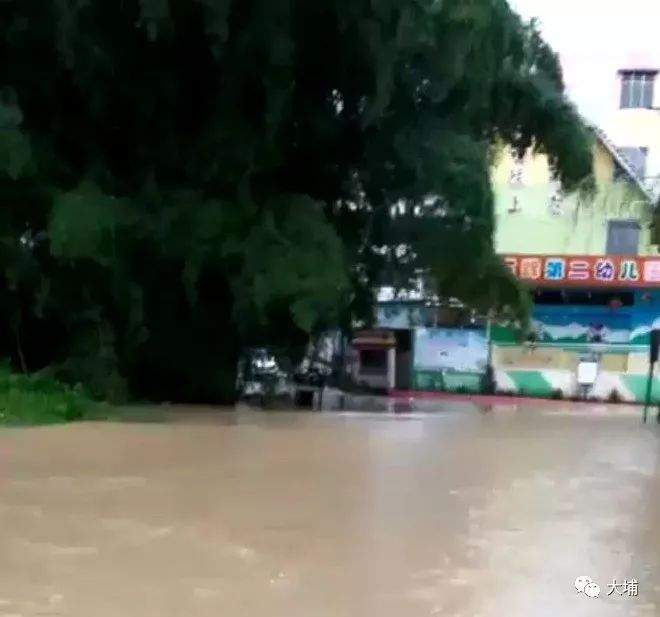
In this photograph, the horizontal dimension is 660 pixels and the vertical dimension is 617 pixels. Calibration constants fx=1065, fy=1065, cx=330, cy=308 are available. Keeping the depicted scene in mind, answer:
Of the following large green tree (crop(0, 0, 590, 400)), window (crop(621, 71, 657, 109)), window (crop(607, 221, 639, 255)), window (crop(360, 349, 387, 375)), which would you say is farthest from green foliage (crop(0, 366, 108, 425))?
window (crop(621, 71, 657, 109))

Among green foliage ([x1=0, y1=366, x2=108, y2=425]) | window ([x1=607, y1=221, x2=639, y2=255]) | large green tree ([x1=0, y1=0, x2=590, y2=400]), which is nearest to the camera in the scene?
green foliage ([x1=0, y1=366, x2=108, y2=425])

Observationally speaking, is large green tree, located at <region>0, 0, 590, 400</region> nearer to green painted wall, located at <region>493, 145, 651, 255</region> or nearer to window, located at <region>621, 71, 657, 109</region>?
green painted wall, located at <region>493, 145, 651, 255</region>

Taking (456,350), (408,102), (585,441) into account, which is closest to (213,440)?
(585,441)

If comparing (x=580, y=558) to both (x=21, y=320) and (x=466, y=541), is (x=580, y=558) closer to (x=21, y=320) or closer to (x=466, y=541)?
(x=466, y=541)

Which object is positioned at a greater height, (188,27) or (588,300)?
(188,27)

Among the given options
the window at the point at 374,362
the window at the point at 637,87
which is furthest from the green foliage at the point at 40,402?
the window at the point at 637,87

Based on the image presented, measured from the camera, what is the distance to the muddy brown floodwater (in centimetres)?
227

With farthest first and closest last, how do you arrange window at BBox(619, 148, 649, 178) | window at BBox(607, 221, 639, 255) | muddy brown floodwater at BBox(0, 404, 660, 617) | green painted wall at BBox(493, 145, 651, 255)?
1. window at BBox(619, 148, 649, 178)
2. green painted wall at BBox(493, 145, 651, 255)
3. window at BBox(607, 221, 639, 255)
4. muddy brown floodwater at BBox(0, 404, 660, 617)

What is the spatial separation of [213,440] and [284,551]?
3095mm

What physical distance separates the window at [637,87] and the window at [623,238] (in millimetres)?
2419

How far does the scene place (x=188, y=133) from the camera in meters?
9.25

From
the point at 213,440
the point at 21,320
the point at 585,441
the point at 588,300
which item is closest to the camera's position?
the point at 213,440

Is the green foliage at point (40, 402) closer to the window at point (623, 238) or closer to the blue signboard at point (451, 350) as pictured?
the blue signboard at point (451, 350)

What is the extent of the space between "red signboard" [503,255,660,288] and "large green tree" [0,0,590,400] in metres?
8.37
